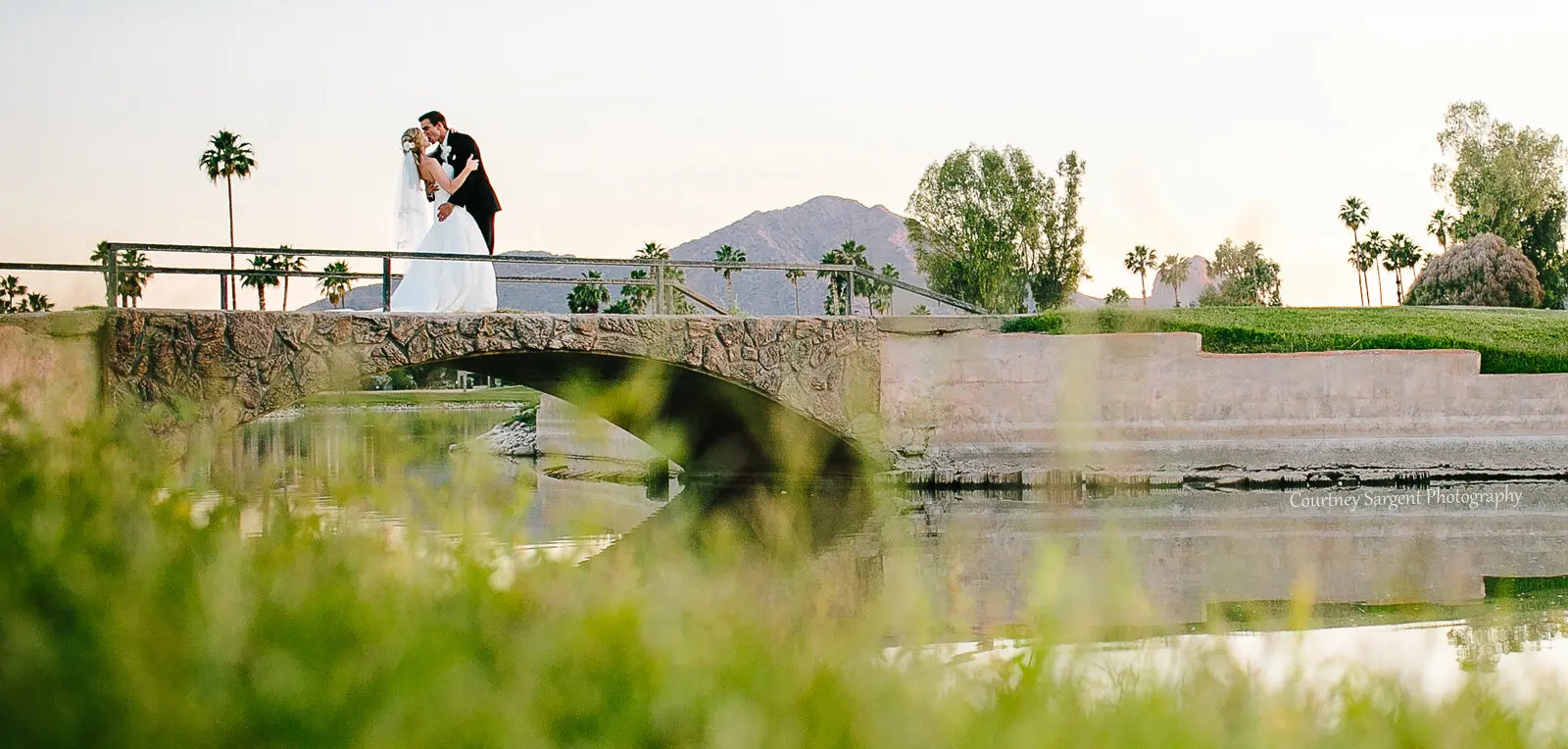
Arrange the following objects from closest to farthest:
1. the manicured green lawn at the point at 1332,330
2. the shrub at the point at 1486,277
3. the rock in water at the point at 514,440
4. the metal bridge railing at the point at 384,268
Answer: the metal bridge railing at the point at 384,268
the manicured green lawn at the point at 1332,330
the rock in water at the point at 514,440
the shrub at the point at 1486,277

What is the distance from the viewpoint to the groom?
15.0 m

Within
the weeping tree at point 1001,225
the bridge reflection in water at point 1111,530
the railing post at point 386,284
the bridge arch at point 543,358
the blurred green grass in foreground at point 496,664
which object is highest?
the weeping tree at point 1001,225

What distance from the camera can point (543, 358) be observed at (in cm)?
1725

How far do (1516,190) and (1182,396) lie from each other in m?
48.0

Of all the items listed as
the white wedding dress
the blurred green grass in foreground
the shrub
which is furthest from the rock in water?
the shrub

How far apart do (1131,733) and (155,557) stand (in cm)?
173

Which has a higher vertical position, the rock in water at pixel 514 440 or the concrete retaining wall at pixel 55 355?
the concrete retaining wall at pixel 55 355

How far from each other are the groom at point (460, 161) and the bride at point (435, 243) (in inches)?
4.1

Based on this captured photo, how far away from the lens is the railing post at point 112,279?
44.8 ft

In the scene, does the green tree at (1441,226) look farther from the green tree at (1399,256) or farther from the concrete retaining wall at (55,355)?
the concrete retaining wall at (55,355)

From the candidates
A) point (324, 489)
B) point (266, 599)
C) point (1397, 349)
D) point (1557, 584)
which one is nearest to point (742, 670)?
point (266, 599)

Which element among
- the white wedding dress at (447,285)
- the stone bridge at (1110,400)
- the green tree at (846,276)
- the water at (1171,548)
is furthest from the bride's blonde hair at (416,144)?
the green tree at (846,276)

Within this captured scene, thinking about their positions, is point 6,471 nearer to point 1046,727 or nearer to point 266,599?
point 266,599

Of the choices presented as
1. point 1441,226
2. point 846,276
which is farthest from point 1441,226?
point 846,276
